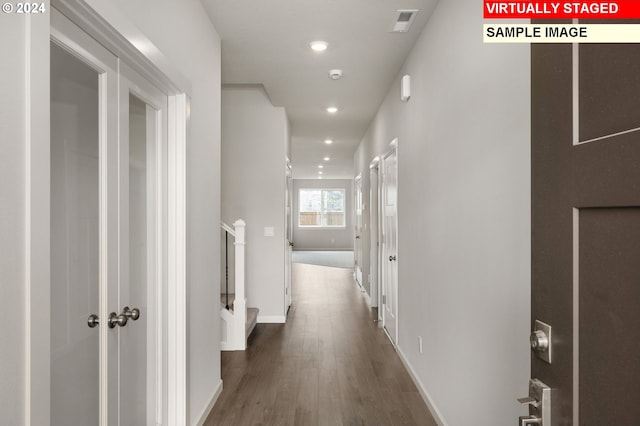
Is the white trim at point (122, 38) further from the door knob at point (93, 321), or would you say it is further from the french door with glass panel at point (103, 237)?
the door knob at point (93, 321)

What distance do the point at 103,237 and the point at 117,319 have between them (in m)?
0.34

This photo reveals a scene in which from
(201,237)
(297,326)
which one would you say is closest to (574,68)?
(201,237)

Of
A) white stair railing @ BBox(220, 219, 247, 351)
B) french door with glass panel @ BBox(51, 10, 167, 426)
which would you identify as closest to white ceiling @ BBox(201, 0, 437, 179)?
french door with glass panel @ BBox(51, 10, 167, 426)

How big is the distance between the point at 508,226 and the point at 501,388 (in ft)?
2.22

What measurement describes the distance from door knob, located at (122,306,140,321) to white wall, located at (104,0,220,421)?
0.55 meters

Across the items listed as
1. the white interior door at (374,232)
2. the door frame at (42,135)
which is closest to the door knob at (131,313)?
the door frame at (42,135)

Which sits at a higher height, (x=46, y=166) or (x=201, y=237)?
(x=46, y=166)

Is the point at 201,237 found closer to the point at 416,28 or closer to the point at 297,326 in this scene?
the point at 416,28

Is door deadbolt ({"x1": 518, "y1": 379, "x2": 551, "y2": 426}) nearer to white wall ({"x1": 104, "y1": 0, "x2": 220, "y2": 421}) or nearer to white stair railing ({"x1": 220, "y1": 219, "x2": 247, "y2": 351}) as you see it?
white wall ({"x1": 104, "y1": 0, "x2": 220, "y2": 421})

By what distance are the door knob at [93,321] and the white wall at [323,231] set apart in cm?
1449

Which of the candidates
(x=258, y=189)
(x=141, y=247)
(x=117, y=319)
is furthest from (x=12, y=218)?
(x=258, y=189)

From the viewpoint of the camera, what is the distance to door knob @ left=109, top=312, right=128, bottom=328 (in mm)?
1639

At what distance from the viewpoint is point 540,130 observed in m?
0.93

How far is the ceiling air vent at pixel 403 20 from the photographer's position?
277 cm
